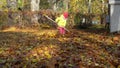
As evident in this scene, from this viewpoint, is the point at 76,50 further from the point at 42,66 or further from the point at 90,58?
the point at 42,66

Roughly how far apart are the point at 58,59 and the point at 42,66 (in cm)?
84

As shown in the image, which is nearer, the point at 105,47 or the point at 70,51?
the point at 70,51

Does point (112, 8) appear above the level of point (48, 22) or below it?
above

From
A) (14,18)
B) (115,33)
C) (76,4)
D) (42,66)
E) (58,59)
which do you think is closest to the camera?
(42,66)

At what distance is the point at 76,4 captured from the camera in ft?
130

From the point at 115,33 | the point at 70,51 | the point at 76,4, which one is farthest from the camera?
the point at 76,4

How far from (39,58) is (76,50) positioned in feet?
5.51

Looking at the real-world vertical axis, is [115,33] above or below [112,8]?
below

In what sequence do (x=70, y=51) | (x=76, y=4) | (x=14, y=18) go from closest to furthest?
(x=70, y=51) → (x=14, y=18) → (x=76, y=4)

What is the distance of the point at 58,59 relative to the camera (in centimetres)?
834

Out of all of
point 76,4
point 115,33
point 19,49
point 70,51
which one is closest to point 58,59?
point 70,51

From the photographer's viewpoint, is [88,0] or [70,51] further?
[88,0]

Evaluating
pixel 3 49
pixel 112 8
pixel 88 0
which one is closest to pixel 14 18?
pixel 112 8

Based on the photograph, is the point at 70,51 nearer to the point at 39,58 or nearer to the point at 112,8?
the point at 39,58
